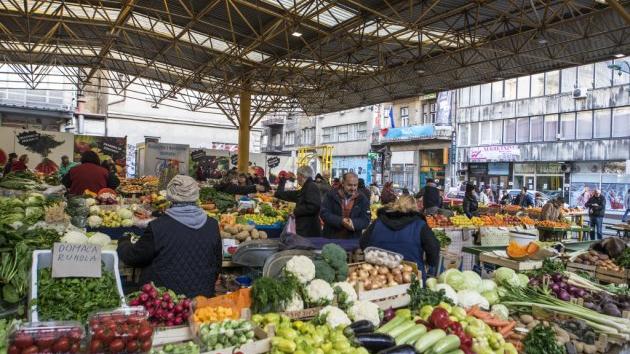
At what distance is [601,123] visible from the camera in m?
21.3

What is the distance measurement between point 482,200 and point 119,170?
14557mm

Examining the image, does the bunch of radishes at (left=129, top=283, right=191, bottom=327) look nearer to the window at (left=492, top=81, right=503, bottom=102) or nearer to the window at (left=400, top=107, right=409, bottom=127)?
the window at (left=492, top=81, right=503, bottom=102)

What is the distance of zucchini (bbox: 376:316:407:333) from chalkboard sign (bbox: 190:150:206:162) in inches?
668

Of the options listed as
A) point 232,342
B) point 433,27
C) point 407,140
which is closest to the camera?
point 232,342

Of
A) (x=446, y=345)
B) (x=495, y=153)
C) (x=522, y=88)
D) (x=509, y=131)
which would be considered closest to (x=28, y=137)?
(x=446, y=345)

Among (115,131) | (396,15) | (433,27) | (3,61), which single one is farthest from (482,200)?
(115,131)

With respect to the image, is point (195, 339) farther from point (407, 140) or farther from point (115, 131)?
point (115, 131)

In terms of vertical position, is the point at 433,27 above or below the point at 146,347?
above

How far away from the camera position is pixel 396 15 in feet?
31.6

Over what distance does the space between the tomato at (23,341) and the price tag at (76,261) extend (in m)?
0.93

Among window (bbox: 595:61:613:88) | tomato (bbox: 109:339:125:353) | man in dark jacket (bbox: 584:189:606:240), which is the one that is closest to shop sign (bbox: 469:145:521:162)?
window (bbox: 595:61:613:88)

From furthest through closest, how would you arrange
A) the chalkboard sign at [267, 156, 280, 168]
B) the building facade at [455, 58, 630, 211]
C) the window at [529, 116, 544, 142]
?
the window at [529, 116, 544, 142] → the chalkboard sign at [267, 156, 280, 168] → the building facade at [455, 58, 630, 211]

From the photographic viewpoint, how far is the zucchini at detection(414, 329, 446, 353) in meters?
2.72

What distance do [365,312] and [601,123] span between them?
22.4 m
